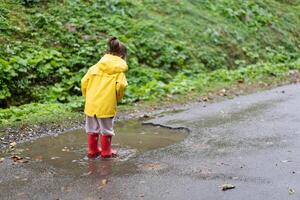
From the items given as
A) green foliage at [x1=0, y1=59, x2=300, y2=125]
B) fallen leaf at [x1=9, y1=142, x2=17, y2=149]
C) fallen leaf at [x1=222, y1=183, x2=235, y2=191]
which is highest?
fallen leaf at [x1=222, y1=183, x2=235, y2=191]

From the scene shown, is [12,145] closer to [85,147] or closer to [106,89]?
[85,147]

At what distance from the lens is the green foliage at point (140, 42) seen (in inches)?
493

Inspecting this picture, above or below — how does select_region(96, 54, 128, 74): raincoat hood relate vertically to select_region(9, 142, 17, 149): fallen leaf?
above

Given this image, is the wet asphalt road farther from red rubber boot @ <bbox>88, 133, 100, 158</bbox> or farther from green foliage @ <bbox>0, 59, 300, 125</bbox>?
green foliage @ <bbox>0, 59, 300, 125</bbox>

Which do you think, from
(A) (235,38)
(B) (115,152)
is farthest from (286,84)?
(B) (115,152)

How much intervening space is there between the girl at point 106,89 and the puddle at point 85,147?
402 mm

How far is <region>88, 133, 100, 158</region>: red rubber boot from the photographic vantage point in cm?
743

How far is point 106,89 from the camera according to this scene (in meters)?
7.18

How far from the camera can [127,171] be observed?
6672 millimetres

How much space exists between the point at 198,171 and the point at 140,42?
9742 millimetres

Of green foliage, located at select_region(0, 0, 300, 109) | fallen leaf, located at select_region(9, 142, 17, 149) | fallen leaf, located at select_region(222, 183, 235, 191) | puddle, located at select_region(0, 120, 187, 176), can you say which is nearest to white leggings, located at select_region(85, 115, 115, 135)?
puddle, located at select_region(0, 120, 187, 176)

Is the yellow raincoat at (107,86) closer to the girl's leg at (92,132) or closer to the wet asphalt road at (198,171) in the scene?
the girl's leg at (92,132)

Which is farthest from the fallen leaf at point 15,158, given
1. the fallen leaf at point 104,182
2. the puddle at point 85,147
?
the fallen leaf at point 104,182

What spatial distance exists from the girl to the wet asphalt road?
50 cm
